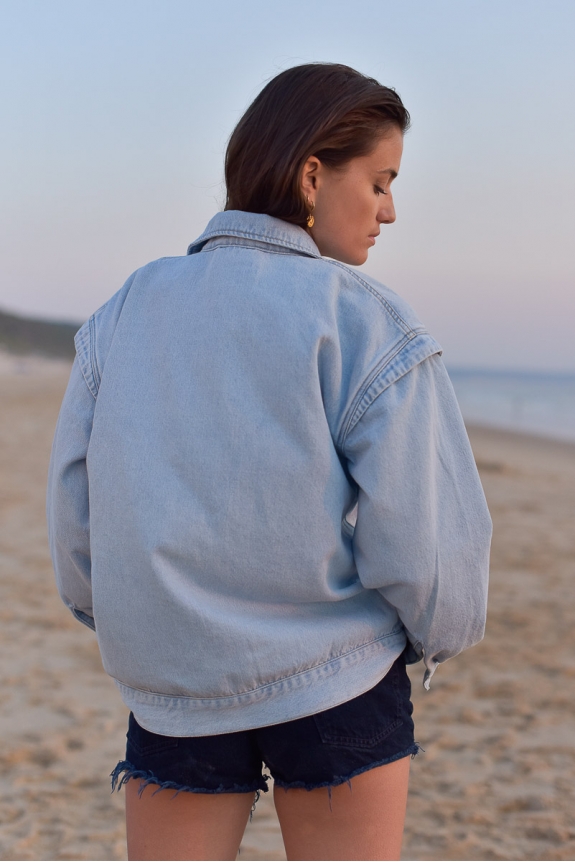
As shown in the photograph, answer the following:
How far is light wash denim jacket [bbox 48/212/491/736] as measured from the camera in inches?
45.2

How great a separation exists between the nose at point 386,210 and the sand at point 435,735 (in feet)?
6.58

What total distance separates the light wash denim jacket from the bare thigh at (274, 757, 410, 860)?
13 cm

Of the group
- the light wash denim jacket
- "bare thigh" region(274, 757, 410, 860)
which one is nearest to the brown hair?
the light wash denim jacket

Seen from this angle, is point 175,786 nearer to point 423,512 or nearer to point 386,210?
point 423,512

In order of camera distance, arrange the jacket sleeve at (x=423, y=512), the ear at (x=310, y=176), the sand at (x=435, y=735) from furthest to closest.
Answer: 1. the sand at (x=435, y=735)
2. the ear at (x=310, y=176)
3. the jacket sleeve at (x=423, y=512)

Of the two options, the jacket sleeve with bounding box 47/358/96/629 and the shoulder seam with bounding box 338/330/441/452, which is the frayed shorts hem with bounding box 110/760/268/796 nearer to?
the jacket sleeve with bounding box 47/358/96/629

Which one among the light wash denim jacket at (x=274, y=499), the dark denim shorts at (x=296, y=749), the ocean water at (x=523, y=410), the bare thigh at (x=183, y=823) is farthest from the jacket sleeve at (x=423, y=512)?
the ocean water at (x=523, y=410)

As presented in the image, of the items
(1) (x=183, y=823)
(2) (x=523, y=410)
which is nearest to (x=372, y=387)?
(1) (x=183, y=823)

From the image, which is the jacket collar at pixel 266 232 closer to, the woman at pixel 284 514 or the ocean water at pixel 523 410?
the woman at pixel 284 514

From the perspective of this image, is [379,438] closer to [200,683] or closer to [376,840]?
[200,683]

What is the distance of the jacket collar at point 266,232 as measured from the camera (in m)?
1.26

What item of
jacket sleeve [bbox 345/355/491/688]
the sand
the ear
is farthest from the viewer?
the sand

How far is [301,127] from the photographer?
1224 mm

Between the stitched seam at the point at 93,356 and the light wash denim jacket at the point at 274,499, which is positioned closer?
the light wash denim jacket at the point at 274,499
